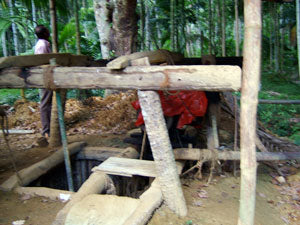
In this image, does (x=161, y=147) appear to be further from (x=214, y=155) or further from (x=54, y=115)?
(x=54, y=115)

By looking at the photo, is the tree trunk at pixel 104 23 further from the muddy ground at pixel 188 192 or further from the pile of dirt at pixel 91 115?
the muddy ground at pixel 188 192

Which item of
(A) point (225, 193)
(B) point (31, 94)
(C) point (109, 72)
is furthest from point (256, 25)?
(B) point (31, 94)

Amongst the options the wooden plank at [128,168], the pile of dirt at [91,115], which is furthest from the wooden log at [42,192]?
the pile of dirt at [91,115]

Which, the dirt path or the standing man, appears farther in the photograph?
the standing man

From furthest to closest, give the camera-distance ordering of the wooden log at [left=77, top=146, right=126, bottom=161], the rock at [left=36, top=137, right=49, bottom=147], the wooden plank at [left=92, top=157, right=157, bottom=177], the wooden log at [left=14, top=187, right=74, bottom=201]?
the rock at [left=36, top=137, right=49, bottom=147] → the wooden log at [left=77, top=146, right=126, bottom=161] → the wooden plank at [left=92, top=157, right=157, bottom=177] → the wooden log at [left=14, top=187, right=74, bottom=201]

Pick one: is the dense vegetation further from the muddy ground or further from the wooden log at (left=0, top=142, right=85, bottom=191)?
the wooden log at (left=0, top=142, right=85, bottom=191)

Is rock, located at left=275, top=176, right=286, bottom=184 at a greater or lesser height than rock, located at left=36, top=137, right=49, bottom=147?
lesser

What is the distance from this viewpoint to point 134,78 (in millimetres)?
2896

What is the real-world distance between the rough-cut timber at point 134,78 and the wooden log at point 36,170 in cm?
156

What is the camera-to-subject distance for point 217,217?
3.25 meters

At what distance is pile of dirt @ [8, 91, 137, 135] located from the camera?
22.6 ft

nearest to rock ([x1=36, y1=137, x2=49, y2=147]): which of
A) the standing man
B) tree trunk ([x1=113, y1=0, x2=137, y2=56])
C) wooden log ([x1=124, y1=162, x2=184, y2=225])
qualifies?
the standing man

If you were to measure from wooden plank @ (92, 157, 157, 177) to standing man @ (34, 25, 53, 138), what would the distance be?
223 centimetres

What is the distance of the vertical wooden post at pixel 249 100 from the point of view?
2252 mm
